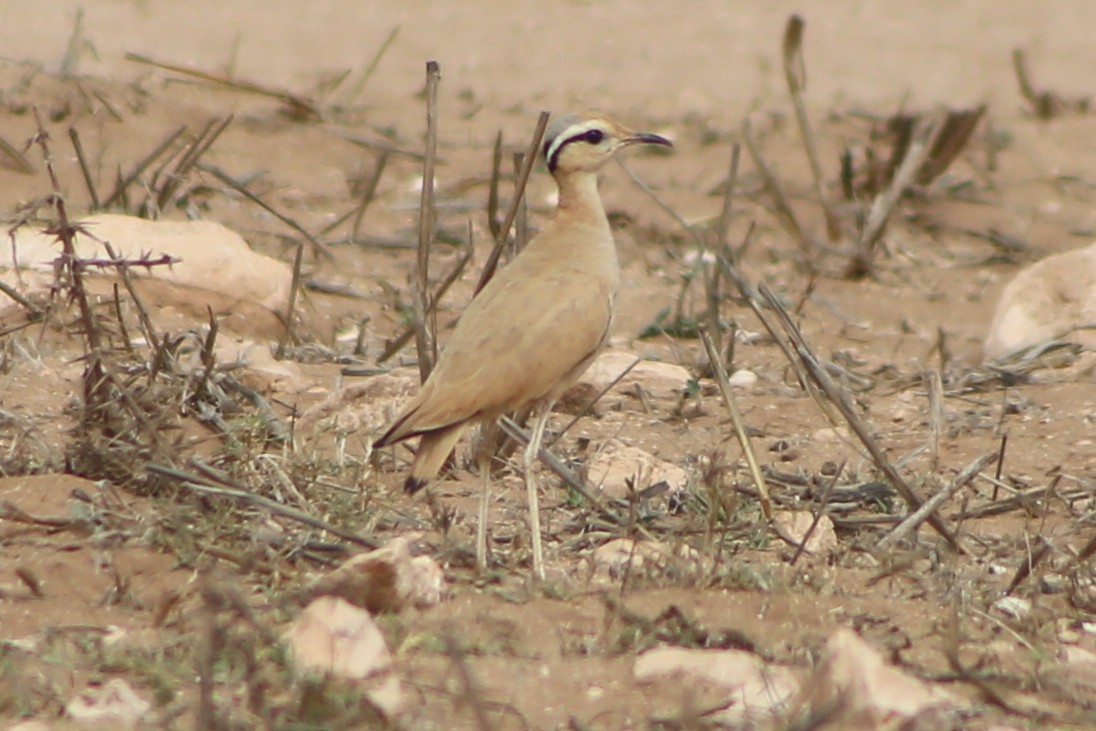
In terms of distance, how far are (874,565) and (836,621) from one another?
443mm

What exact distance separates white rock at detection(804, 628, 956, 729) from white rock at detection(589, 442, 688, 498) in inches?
59.7

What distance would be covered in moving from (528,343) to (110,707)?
1614 mm

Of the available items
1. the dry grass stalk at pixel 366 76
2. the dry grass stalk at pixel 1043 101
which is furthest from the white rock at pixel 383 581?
the dry grass stalk at pixel 1043 101

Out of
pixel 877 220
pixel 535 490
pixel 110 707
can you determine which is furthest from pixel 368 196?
pixel 110 707

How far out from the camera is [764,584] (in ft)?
13.3

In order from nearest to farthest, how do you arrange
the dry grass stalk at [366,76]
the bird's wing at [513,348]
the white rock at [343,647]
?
the white rock at [343,647]
the bird's wing at [513,348]
the dry grass stalk at [366,76]

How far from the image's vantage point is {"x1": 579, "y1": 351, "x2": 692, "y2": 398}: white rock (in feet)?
19.1

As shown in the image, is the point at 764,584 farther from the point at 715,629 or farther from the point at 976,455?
the point at 976,455

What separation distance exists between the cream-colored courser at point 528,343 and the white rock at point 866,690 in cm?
101

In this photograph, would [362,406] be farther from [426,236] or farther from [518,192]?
[518,192]

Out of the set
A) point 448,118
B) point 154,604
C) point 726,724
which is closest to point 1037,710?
point 726,724

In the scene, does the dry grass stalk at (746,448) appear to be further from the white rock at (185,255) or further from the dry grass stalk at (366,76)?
the dry grass stalk at (366,76)

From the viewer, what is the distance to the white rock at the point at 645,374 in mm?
5832

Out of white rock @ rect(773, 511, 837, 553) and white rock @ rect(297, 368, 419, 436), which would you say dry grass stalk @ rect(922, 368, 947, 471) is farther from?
white rock @ rect(297, 368, 419, 436)
